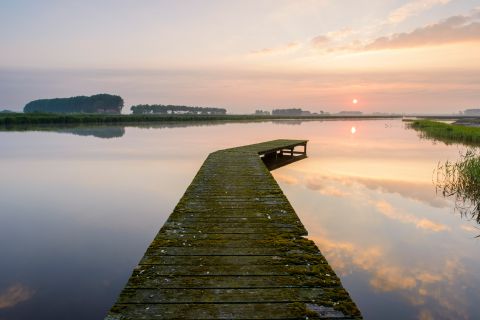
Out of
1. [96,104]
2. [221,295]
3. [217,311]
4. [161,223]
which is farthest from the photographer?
[96,104]

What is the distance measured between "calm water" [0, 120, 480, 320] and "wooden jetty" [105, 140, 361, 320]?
133 centimetres

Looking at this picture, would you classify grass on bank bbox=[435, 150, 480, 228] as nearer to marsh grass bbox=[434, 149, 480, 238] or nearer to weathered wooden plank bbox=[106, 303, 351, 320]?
marsh grass bbox=[434, 149, 480, 238]

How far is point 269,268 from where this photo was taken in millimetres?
4043

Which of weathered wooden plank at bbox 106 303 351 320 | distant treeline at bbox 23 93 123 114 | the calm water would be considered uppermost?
distant treeline at bbox 23 93 123 114

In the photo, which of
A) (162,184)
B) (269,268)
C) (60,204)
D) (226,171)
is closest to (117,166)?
(162,184)

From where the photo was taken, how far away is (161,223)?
8.52 m

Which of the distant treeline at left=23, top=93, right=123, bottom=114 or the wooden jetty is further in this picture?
the distant treeline at left=23, top=93, right=123, bottom=114

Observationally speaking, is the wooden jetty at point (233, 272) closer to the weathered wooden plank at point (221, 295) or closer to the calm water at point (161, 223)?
the weathered wooden plank at point (221, 295)

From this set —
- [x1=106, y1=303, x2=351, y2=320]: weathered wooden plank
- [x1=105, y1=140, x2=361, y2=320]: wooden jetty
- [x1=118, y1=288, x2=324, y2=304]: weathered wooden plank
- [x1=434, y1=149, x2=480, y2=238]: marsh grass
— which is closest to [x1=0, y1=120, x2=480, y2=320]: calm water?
[x1=434, y1=149, x2=480, y2=238]: marsh grass

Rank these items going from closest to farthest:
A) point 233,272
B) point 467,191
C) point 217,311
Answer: point 217,311 < point 233,272 < point 467,191

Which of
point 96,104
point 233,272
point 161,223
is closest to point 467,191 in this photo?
point 161,223

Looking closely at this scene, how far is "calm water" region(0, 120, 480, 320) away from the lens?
5.03 meters

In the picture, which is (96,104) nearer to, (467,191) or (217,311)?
(467,191)

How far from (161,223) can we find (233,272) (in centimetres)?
500
